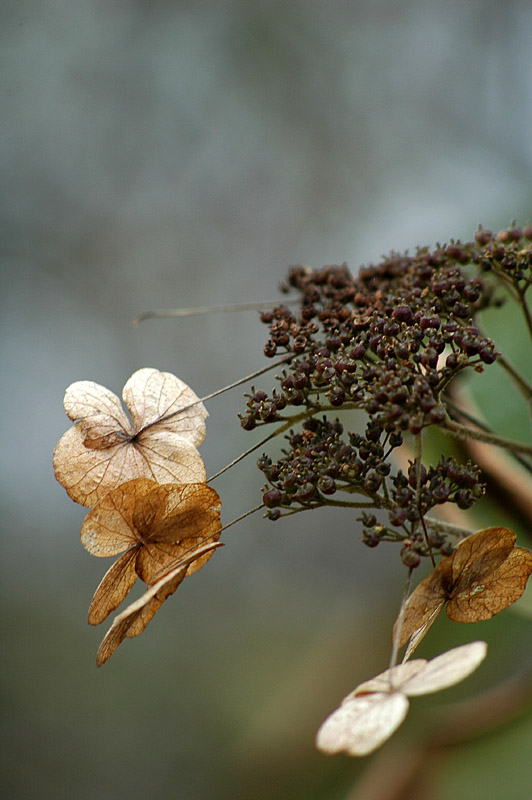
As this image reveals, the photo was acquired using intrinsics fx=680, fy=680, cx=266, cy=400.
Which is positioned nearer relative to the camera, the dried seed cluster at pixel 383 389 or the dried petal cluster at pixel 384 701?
the dried petal cluster at pixel 384 701

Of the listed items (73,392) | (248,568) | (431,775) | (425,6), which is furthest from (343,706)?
(425,6)

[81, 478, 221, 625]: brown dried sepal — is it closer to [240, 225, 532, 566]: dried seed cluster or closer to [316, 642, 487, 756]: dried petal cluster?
[240, 225, 532, 566]: dried seed cluster

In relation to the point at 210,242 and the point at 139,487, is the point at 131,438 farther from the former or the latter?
the point at 210,242

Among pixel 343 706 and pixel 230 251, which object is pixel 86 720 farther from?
pixel 343 706

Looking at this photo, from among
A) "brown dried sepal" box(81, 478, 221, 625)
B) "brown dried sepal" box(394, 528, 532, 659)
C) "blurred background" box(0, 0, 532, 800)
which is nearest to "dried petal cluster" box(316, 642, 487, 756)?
"brown dried sepal" box(394, 528, 532, 659)

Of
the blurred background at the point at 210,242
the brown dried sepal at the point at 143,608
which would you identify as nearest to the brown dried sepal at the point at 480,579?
the brown dried sepal at the point at 143,608

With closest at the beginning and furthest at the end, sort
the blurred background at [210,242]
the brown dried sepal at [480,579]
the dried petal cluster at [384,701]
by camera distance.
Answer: the dried petal cluster at [384,701], the brown dried sepal at [480,579], the blurred background at [210,242]

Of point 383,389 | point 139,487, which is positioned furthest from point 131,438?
point 383,389

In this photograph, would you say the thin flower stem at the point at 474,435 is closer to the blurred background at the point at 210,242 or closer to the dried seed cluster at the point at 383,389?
the dried seed cluster at the point at 383,389
